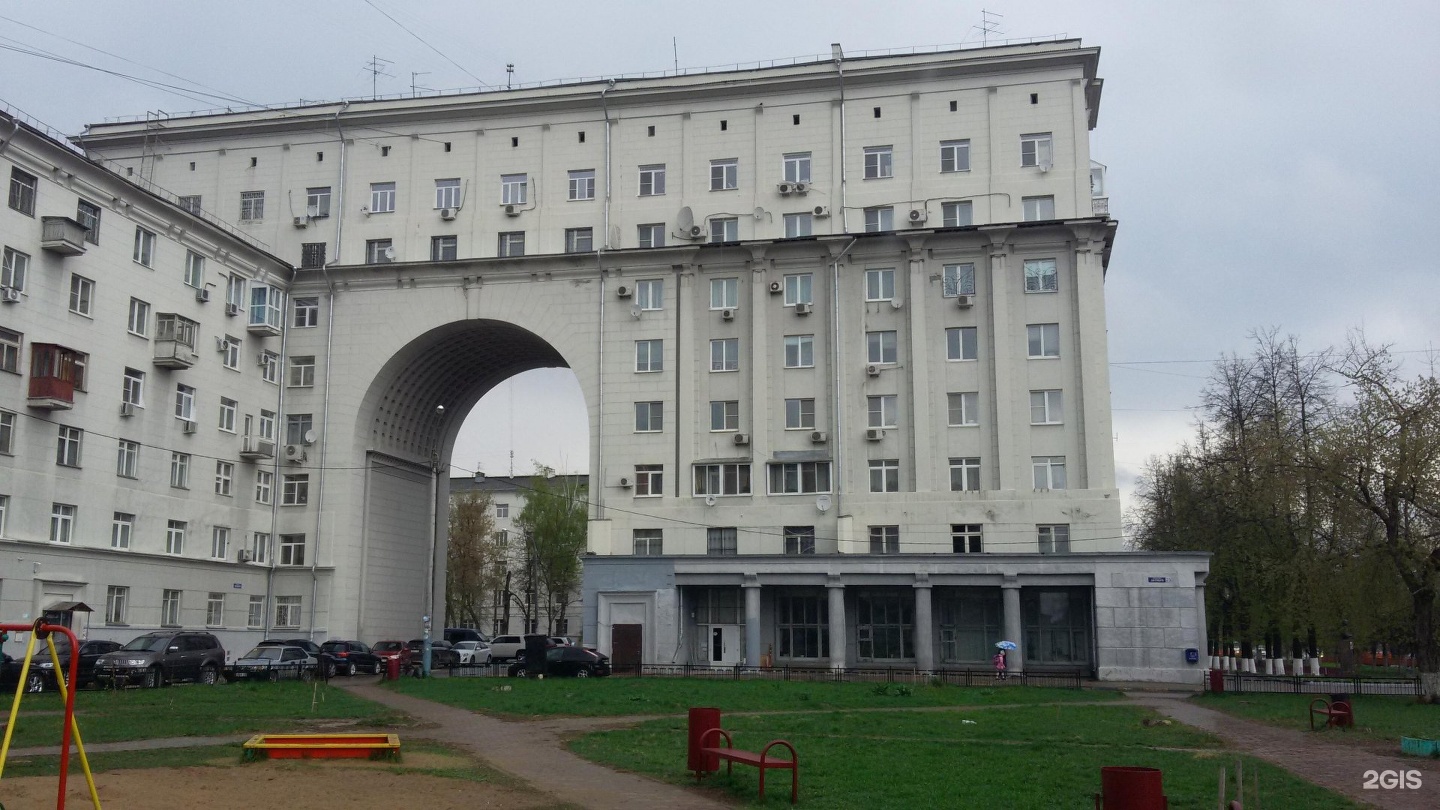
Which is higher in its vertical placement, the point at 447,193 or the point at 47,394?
the point at 447,193

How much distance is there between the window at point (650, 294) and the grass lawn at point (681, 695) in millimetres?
18877

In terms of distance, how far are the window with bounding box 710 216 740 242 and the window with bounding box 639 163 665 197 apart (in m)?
3.16

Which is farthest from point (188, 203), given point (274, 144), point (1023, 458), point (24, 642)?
point (1023, 458)

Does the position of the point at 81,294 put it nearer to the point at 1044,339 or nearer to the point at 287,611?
the point at 287,611

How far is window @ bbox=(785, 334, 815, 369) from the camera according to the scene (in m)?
53.9

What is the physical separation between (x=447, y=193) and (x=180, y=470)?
18.2 meters

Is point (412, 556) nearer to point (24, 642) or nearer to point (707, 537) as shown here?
point (707, 537)

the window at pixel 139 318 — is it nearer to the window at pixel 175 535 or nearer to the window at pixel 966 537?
the window at pixel 175 535

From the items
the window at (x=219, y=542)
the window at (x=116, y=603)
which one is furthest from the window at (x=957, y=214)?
the window at (x=116, y=603)

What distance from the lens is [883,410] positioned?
5281 centimetres

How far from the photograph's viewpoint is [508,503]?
347ft

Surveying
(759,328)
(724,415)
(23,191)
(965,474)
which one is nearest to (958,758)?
(965,474)

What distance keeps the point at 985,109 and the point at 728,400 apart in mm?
17973

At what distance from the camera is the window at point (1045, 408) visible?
169ft
